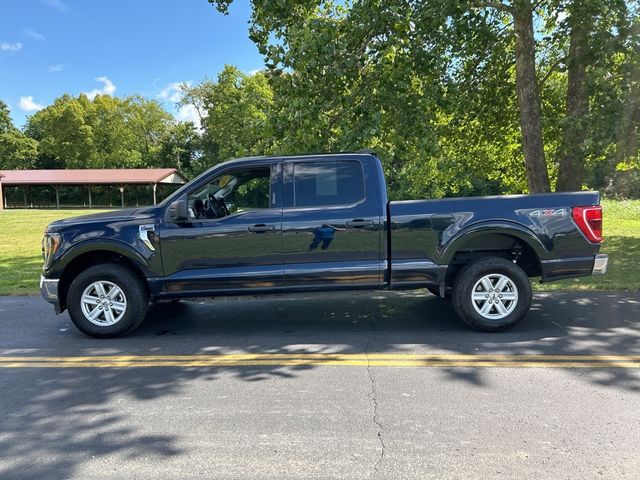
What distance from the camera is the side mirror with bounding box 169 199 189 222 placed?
18.2 feet

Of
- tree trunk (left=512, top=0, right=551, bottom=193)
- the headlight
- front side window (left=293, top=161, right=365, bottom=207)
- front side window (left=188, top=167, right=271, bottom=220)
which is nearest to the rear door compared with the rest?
front side window (left=293, top=161, right=365, bottom=207)

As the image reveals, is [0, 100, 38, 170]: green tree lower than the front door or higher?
higher

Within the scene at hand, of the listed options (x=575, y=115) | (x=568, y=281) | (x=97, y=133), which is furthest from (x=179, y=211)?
(x=97, y=133)

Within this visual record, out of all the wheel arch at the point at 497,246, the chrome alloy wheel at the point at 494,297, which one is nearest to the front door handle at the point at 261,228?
the wheel arch at the point at 497,246

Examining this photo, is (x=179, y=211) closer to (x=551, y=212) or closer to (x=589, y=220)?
(x=551, y=212)

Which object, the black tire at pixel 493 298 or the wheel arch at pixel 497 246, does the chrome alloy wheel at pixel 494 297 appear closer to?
the black tire at pixel 493 298

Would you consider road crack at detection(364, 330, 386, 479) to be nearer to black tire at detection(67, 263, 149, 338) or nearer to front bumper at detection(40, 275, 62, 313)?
black tire at detection(67, 263, 149, 338)

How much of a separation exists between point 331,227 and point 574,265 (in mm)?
2840

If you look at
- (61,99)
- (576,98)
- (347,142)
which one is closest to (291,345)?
(347,142)

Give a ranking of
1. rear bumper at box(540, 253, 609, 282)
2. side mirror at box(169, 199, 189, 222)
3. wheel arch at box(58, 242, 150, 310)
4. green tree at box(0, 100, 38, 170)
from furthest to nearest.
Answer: green tree at box(0, 100, 38, 170) → rear bumper at box(540, 253, 609, 282) → wheel arch at box(58, 242, 150, 310) → side mirror at box(169, 199, 189, 222)

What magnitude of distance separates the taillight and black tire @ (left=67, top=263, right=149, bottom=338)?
5030 millimetres

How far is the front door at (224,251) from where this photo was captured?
566cm

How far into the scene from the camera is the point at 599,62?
8891mm

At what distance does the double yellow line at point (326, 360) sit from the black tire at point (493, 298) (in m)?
0.80
